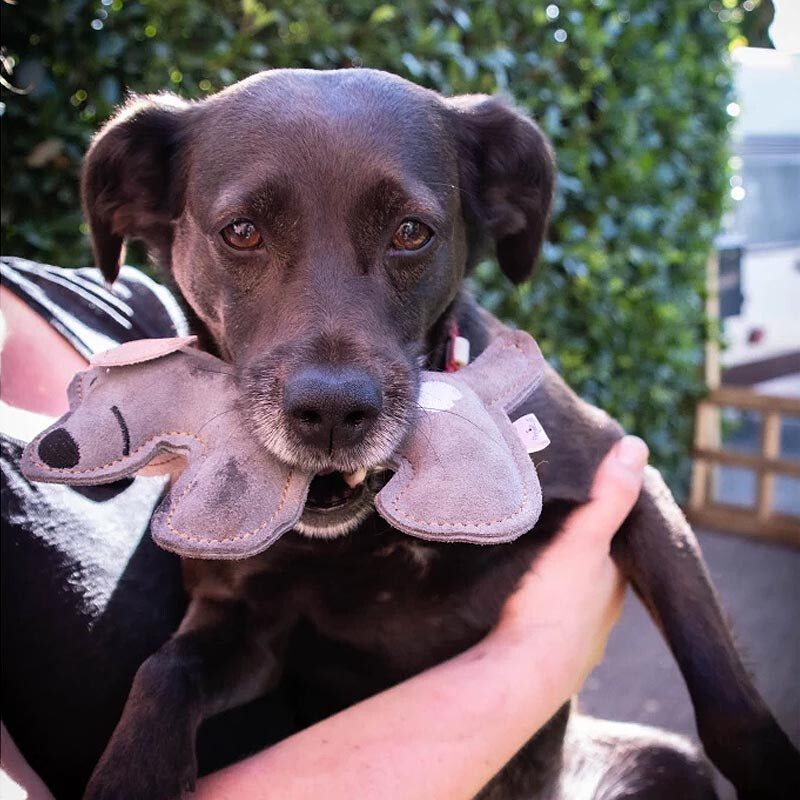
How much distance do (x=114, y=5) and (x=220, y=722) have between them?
5.92ft

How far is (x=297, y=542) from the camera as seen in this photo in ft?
4.80

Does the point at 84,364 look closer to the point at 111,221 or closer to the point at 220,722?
the point at 111,221

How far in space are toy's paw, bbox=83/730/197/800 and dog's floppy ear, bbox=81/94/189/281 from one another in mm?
822

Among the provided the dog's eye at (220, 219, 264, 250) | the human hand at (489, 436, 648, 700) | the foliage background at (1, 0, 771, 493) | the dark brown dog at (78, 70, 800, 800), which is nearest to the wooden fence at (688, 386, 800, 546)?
the foliage background at (1, 0, 771, 493)

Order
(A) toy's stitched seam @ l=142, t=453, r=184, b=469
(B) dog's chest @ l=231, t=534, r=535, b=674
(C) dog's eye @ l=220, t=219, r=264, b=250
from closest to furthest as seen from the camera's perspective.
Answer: (A) toy's stitched seam @ l=142, t=453, r=184, b=469 → (C) dog's eye @ l=220, t=219, r=264, b=250 → (B) dog's chest @ l=231, t=534, r=535, b=674

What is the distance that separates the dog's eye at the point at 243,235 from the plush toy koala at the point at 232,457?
225mm

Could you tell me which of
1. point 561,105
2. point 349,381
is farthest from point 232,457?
point 561,105

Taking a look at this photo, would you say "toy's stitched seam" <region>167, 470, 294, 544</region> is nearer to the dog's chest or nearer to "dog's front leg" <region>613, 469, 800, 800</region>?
the dog's chest

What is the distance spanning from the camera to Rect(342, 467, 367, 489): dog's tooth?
49.8 inches

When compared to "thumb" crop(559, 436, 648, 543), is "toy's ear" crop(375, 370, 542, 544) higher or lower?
higher

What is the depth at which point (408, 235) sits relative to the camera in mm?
1435

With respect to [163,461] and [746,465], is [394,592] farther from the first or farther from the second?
[746,465]

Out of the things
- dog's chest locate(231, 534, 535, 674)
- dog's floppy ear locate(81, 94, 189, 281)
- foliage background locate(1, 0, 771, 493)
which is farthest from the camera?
foliage background locate(1, 0, 771, 493)

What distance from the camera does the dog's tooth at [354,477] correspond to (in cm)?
127
